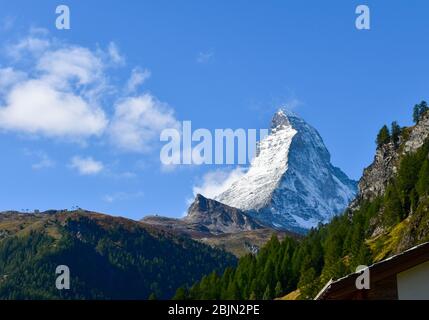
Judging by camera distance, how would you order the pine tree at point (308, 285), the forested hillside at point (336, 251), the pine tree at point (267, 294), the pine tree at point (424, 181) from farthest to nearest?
1. the pine tree at point (267, 294)
2. the pine tree at point (424, 181)
3. the forested hillside at point (336, 251)
4. the pine tree at point (308, 285)

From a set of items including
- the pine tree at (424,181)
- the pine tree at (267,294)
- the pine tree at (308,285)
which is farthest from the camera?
the pine tree at (267,294)

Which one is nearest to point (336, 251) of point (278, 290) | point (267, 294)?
point (278, 290)

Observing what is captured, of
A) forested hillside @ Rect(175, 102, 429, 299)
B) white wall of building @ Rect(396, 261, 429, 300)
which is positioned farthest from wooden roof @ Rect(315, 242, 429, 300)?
forested hillside @ Rect(175, 102, 429, 299)

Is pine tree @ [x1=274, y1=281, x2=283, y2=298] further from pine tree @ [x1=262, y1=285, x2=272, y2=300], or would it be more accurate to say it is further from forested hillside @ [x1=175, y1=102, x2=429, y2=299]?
pine tree @ [x1=262, y1=285, x2=272, y2=300]

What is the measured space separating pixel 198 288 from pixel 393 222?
188 feet

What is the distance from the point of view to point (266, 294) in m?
164

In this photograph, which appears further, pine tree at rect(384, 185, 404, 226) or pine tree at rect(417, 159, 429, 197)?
pine tree at rect(384, 185, 404, 226)

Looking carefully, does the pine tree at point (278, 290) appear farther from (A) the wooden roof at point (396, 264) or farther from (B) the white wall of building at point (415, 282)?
(A) the wooden roof at point (396, 264)

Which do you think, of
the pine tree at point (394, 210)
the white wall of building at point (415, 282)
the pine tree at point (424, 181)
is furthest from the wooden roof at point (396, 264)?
the pine tree at point (394, 210)

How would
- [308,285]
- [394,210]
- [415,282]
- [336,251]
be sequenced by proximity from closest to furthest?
[415,282] < [308,285] < [336,251] < [394,210]

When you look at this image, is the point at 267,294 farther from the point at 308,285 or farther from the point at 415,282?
the point at 415,282

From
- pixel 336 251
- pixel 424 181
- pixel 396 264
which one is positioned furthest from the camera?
pixel 336 251
